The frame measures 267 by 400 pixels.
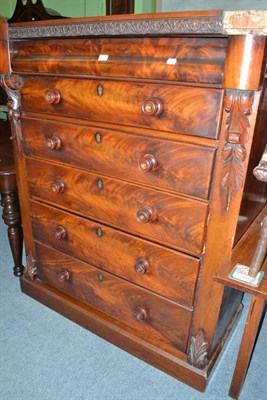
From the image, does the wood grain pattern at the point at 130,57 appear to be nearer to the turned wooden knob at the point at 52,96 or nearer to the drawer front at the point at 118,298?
the turned wooden knob at the point at 52,96

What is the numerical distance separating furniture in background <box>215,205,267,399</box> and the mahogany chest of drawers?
0.20ft

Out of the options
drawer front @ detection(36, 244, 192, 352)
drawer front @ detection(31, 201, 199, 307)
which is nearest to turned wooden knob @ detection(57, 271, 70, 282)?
drawer front @ detection(36, 244, 192, 352)

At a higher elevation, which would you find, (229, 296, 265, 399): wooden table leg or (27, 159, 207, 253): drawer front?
(27, 159, 207, 253): drawer front

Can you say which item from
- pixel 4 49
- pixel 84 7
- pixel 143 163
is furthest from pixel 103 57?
pixel 84 7

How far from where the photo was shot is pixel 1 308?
4.94 feet

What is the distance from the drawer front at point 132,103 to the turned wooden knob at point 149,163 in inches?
3.4

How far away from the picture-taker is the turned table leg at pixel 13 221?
4.87 ft

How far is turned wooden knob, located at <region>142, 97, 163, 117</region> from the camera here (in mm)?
850

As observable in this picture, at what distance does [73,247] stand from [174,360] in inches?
22.5

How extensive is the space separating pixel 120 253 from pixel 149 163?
0.38m

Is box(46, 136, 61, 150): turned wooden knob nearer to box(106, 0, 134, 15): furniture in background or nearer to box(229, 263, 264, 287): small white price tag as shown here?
box(229, 263, 264, 287): small white price tag

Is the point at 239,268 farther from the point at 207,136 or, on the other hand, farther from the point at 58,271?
the point at 58,271

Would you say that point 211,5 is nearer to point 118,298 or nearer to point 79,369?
point 118,298

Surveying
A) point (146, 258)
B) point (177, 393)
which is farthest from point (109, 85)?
point (177, 393)
